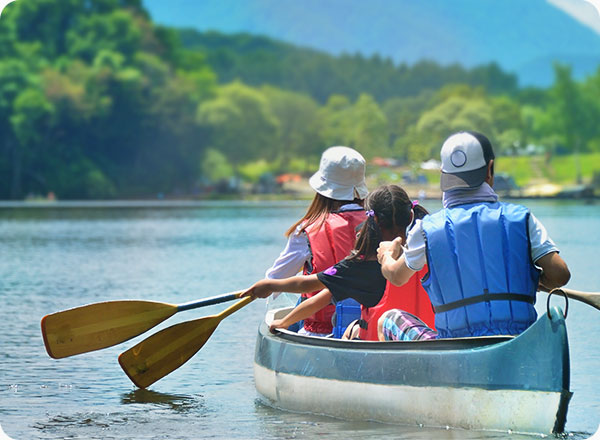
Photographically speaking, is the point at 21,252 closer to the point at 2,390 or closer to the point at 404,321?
the point at 2,390

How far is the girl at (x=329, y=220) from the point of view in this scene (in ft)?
27.0

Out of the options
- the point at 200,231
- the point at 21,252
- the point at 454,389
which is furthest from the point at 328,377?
the point at 200,231

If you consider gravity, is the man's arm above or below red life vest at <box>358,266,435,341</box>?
above

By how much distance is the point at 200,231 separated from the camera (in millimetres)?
42188

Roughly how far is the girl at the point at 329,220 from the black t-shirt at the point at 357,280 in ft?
1.19


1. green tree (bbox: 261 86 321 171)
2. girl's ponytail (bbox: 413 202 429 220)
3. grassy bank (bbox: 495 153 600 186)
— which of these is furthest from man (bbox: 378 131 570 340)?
green tree (bbox: 261 86 321 171)

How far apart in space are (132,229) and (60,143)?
5465 cm

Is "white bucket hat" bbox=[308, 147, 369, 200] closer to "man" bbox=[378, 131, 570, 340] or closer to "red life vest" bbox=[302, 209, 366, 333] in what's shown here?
"red life vest" bbox=[302, 209, 366, 333]

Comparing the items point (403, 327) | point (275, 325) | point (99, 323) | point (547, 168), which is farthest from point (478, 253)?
point (547, 168)

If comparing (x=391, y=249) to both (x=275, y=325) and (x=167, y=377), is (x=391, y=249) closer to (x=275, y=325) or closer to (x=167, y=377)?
(x=275, y=325)

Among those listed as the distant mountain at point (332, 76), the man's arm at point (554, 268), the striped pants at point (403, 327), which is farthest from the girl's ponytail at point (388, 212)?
the distant mountain at point (332, 76)

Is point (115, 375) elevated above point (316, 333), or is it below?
below

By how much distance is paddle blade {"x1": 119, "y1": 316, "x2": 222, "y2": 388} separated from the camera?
10.0 m

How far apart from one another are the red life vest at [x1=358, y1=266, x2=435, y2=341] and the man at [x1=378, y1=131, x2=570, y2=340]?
0.83m
